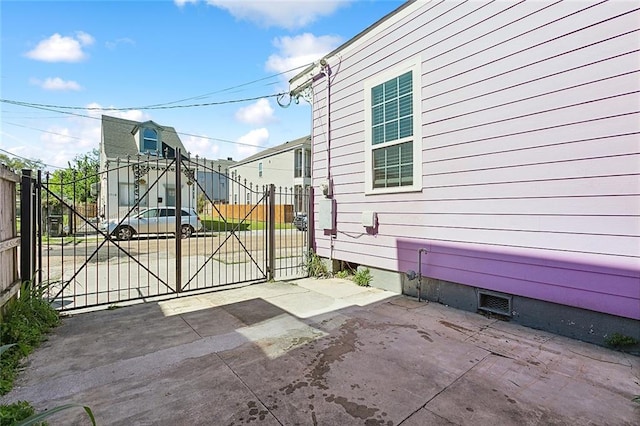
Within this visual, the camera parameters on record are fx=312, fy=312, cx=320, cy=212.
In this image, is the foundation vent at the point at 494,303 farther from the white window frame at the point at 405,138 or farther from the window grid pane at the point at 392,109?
the window grid pane at the point at 392,109

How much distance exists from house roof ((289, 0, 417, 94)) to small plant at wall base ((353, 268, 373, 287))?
3.84 meters

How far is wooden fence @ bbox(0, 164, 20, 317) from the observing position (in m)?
2.94

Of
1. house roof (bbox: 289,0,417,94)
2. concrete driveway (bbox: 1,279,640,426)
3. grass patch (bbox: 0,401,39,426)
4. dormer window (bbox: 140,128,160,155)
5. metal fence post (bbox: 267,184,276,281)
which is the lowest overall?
concrete driveway (bbox: 1,279,640,426)

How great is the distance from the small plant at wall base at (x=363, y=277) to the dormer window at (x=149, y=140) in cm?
1623

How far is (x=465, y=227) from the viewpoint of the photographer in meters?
3.77

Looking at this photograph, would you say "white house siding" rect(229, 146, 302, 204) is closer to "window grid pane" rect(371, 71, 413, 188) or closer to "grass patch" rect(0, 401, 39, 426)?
"window grid pane" rect(371, 71, 413, 188)

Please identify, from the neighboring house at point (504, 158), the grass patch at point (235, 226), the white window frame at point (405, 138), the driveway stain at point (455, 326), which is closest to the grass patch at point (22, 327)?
the grass patch at point (235, 226)

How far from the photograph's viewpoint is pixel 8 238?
317cm

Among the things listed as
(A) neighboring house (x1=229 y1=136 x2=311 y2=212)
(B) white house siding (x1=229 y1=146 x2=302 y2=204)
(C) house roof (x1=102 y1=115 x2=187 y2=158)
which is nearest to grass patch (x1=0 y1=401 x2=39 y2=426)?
(C) house roof (x1=102 y1=115 x2=187 y2=158)

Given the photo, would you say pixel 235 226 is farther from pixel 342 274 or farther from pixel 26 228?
pixel 26 228

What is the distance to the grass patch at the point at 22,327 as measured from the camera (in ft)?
7.87

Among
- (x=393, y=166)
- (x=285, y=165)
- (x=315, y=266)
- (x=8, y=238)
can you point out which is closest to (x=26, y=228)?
(x=8, y=238)

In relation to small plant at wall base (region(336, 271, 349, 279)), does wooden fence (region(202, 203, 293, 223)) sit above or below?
above

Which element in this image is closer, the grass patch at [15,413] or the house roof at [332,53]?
the grass patch at [15,413]
